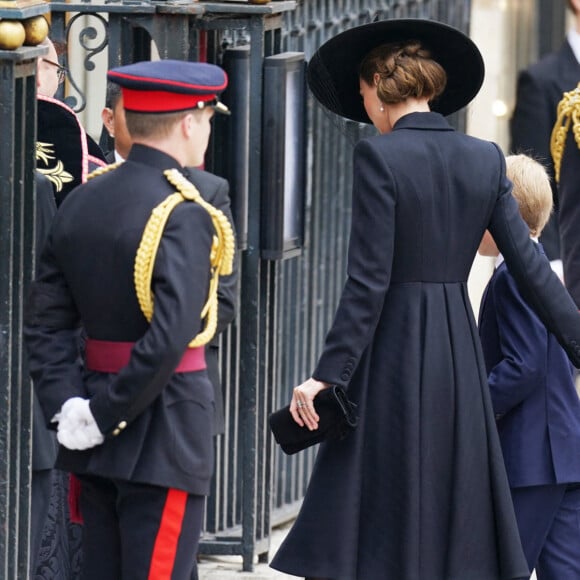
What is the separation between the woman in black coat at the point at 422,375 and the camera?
485 centimetres

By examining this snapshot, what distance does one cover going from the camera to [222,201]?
4.80 meters

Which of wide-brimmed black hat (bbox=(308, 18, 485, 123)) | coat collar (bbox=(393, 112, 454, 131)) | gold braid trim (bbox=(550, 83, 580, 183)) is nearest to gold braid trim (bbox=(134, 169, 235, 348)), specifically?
coat collar (bbox=(393, 112, 454, 131))

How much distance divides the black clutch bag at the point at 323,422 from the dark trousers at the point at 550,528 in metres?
0.61

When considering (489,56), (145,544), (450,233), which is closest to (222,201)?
(450,233)

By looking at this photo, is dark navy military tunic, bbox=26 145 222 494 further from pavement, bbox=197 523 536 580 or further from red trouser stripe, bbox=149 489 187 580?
pavement, bbox=197 523 536 580

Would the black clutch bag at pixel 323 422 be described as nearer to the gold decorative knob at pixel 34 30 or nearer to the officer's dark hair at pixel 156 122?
the officer's dark hair at pixel 156 122

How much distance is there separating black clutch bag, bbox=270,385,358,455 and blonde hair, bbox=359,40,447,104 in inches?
31.4

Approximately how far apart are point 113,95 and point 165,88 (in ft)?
3.43

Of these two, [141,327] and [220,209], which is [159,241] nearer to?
[141,327]

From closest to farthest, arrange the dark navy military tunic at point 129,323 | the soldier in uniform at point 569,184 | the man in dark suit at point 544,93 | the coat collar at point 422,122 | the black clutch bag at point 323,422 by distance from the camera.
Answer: the dark navy military tunic at point 129,323
the black clutch bag at point 323,422
the coat collar at point 422,122
the soldier in uniform at point 569,184
the man in dark suit at point 544,93

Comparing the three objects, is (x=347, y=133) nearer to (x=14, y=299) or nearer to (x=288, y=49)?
(x=288, y=49)

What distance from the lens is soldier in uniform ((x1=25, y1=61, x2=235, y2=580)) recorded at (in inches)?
161

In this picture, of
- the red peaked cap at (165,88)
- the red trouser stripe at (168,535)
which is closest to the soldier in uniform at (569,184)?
the red peaked cap at (165,88)

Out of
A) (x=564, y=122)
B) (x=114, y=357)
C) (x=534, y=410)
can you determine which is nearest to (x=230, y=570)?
(x=534, y=410)
